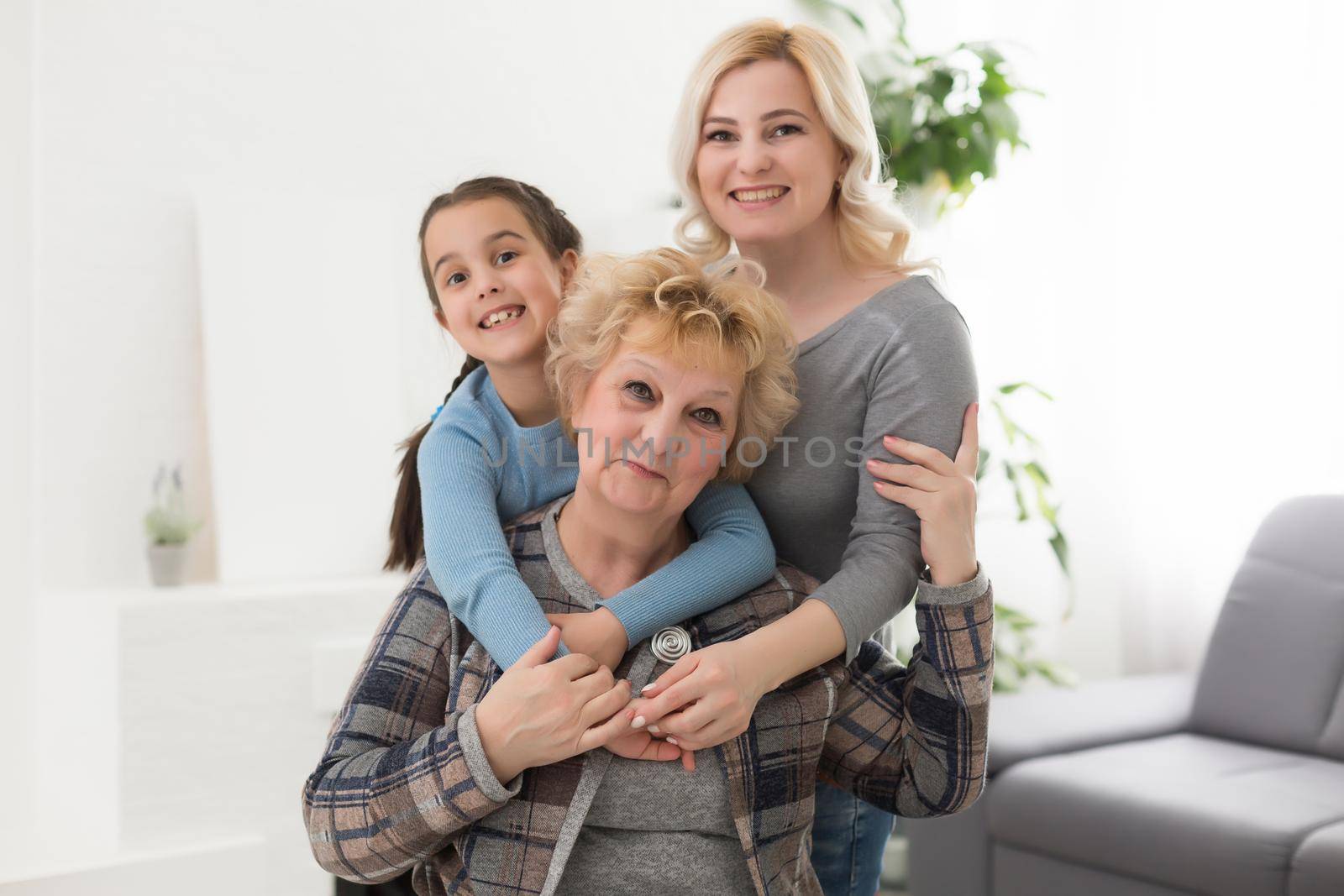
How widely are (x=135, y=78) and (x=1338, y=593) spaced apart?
325cm

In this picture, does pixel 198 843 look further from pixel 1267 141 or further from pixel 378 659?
pixel 1267 141

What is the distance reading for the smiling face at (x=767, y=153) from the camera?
1509 mm

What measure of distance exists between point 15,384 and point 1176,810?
2.72m

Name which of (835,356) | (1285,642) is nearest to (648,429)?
(835,356)

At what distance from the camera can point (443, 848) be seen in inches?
51.0

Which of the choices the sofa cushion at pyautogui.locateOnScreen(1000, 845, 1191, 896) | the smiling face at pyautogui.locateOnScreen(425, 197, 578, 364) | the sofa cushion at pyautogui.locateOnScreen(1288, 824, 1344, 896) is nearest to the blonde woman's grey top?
the smiling face at pyautogui.locateOnScreen(425, 197, 578, 364)

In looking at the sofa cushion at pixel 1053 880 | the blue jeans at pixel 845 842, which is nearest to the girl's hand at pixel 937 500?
the blue jeans at pixel 845 842

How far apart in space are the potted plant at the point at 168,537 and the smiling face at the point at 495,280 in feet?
5.19

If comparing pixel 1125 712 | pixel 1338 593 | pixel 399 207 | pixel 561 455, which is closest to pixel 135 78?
pixel 399 207

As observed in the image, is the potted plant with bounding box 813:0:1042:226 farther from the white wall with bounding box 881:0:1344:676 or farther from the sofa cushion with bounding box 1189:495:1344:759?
the sofa cushion with bounding box 1189:495:1344:759

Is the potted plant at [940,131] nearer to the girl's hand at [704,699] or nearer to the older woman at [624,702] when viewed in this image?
the older woman at [624,702]

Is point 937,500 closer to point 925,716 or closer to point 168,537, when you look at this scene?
point 925,716

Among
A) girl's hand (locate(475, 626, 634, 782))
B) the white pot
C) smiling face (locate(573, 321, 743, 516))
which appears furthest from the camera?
the white pot

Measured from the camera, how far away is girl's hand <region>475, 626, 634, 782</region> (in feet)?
3.80
